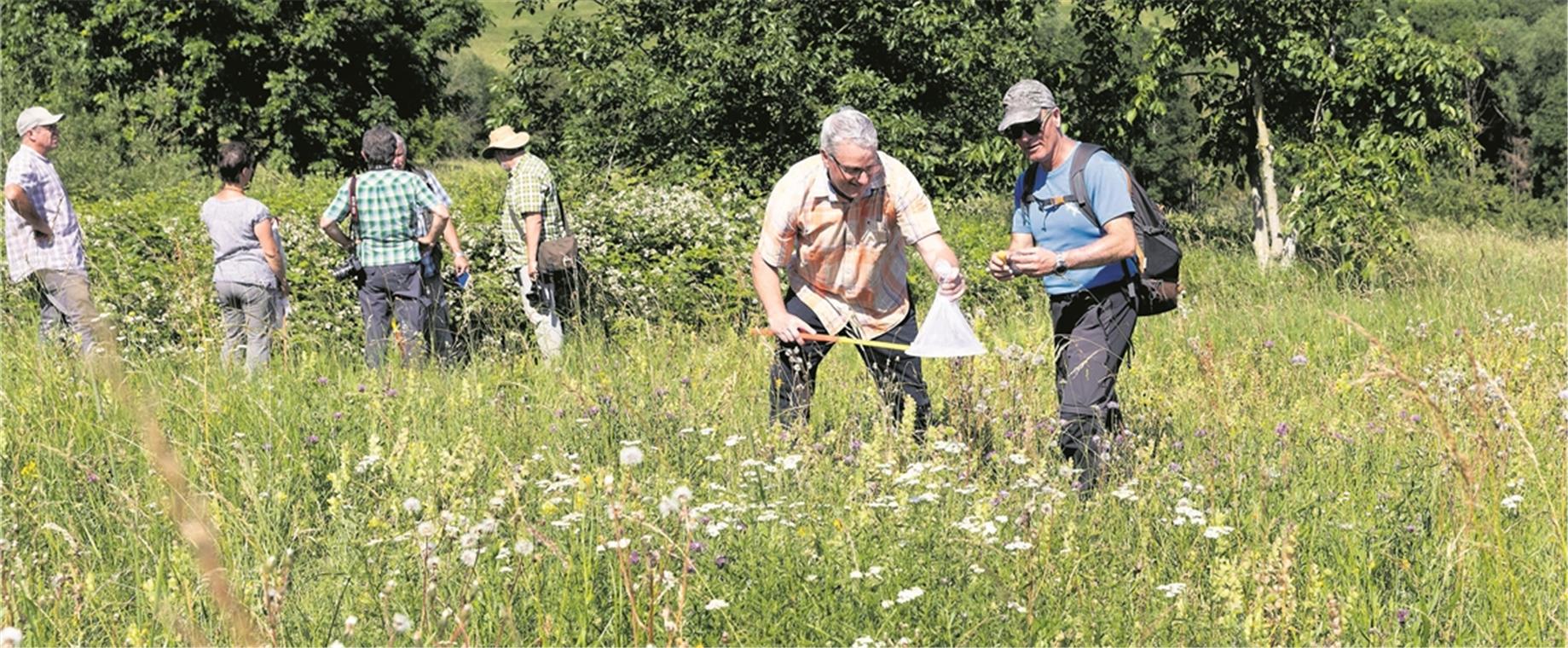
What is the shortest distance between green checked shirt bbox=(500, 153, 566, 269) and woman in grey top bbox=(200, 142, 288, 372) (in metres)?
1.50

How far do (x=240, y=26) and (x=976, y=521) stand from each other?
30748 millimetres

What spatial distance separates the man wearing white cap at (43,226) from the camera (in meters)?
6.90

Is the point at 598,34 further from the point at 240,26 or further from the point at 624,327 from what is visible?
the point at 240,26

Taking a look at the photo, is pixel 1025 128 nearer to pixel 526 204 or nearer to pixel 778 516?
pixel 778 516

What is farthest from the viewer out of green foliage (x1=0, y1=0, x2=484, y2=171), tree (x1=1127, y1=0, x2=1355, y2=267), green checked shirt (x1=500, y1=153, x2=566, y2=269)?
green foliage (x1=0, y1=0, x2=484, y2=171)

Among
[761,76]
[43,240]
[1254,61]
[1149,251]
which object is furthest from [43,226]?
[1254,61]

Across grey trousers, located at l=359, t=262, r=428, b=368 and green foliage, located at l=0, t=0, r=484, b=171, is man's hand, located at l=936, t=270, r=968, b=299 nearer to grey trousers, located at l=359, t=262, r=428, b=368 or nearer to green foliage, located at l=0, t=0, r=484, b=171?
grey trousers, located at l=359, t=262, r=428, b=368

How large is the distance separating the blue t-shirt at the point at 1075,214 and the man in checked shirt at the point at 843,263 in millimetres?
355

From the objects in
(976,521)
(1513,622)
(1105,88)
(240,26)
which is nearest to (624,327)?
(976,521)

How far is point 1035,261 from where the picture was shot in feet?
14.5

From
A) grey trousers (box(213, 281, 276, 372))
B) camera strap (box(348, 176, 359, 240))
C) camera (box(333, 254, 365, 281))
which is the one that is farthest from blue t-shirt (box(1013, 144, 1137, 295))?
grey trousers (box(213, 281, 276, 372))

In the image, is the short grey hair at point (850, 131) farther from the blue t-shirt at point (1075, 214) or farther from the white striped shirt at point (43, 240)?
the white striped shirt at point (43, 240)

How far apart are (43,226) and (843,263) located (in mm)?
4849

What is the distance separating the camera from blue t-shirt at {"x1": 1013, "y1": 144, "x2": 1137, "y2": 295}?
453 centimetres
